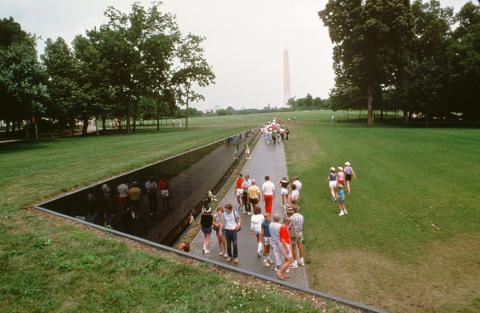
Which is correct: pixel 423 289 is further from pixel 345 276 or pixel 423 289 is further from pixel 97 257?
pixel 97 257

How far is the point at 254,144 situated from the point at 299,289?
1312 inches

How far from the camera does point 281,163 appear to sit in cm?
2750

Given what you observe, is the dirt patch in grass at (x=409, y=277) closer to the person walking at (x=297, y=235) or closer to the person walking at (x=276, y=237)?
the person walking at (x=297, y=235)

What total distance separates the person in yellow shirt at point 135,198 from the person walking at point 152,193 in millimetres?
731

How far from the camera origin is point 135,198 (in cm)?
1444

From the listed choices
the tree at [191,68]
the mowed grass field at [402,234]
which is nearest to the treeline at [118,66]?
the tree at [191,68]

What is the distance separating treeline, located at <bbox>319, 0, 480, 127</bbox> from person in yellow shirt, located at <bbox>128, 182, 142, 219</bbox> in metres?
40.4

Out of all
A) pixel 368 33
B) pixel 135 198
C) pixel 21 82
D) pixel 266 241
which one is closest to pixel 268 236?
pixel 266 241

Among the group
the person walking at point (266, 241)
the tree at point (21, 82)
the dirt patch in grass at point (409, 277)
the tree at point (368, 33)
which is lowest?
the dirt patch in grass at point (409, 277)

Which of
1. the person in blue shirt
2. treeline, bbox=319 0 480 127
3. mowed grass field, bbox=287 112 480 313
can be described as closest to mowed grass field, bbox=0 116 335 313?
mowed grass field, bbox=287 112 480 313

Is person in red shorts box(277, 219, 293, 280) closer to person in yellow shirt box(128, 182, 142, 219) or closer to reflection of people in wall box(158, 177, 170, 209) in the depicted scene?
person in yellow shirt box(128, 182, 142, 219)

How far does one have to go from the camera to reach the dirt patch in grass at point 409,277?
29.1 ft

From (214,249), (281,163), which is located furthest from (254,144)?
(214,249)

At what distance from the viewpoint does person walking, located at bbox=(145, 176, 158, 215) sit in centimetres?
1520
